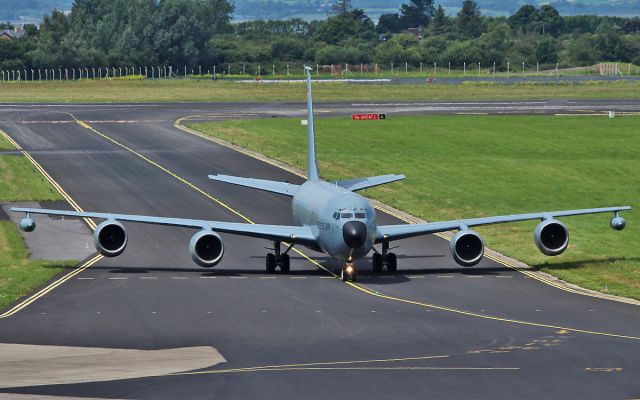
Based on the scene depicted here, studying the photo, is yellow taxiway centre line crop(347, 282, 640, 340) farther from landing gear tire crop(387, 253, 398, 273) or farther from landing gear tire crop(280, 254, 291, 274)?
landing gear tire crop(280, 254, 291, 274)

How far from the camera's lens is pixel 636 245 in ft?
204

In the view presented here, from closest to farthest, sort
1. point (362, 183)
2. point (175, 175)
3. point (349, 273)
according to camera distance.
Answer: point (349, 273) < point (362, 183) < point (175, 175)

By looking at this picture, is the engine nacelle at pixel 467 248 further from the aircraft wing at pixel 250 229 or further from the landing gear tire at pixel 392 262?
the aircraft wing at pixel 250 229

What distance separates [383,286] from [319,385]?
689 inches

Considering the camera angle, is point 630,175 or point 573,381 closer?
point 573,381

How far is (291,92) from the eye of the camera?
181 metres

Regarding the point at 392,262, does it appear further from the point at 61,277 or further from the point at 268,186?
the point at 61,277

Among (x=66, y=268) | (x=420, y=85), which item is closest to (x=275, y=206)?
(x=66, y=268)

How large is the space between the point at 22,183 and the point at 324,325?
149 ft

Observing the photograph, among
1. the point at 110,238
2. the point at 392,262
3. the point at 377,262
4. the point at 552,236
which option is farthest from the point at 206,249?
the point at 552,236

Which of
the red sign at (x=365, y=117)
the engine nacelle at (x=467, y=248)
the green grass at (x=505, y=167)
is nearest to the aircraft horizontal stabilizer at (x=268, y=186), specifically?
the engine nacelle at (x=467, y=248)

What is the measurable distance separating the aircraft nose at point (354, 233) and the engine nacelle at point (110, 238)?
10.00 metres

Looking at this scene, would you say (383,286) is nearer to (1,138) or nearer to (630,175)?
(630,175)

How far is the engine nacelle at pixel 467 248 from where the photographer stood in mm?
Answer: 52656
